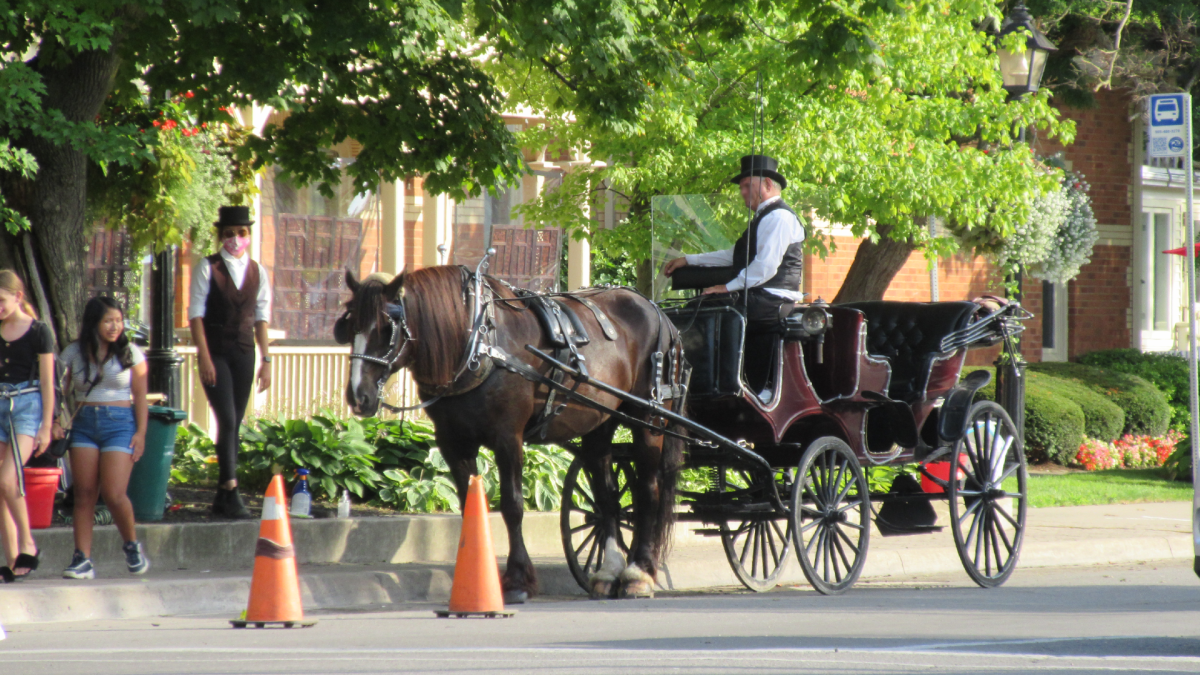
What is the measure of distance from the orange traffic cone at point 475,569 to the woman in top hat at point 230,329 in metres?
2.41

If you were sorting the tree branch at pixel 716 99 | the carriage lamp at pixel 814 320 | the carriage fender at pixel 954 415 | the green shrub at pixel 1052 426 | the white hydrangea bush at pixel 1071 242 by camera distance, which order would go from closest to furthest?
the carriage lamp at pixel 814 320 < the carriage fender at pixel 954 415 < the tree branch at pixel 716 99 < the green shrub at pixel 1052 426 < the white hydrangea bush at pixel 1071 242

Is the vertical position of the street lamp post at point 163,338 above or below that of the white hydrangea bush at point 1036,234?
below

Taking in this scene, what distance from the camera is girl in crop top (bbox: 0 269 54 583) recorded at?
762 centimetres

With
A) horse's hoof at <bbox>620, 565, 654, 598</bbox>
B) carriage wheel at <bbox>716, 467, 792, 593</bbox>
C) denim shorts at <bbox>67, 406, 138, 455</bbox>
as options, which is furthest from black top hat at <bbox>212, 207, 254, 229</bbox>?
carriage wheel at <bbox>716, 467, 792, 593</bbox>

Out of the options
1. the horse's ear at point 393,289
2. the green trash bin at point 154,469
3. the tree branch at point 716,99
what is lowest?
the green trash bin at point 154,469

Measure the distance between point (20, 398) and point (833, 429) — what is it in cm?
483

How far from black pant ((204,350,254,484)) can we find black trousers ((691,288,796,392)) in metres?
2.95

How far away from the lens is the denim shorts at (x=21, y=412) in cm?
770

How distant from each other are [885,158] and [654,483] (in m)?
5.46

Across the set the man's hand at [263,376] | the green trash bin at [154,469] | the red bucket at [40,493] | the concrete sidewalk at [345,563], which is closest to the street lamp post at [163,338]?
the green trash bin at [154,469]

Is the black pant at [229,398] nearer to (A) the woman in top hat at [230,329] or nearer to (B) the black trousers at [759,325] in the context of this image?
(A) the woman in top hat at [230,329]

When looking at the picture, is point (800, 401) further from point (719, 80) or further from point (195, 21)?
point (719, 80)

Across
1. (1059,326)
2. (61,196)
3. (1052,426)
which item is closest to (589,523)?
(61,196)

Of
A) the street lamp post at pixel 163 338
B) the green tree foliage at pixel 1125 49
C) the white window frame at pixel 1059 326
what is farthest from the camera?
the white window frame at pixel 1059 326
